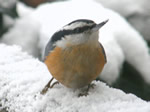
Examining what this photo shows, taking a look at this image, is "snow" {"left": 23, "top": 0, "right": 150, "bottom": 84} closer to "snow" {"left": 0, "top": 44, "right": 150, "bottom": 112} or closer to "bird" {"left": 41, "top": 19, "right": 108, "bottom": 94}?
"snow" {"left": 0, "top": 44, "right": 150, "bottom": 112}

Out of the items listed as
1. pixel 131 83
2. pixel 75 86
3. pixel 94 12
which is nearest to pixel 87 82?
pixel 75 86

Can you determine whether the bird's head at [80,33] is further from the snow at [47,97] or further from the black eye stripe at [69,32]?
the snow at [47,97]

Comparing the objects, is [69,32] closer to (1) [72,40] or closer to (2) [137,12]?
(1) [72,40]

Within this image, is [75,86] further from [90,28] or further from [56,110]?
[90,28]

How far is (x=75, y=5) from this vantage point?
3.79m

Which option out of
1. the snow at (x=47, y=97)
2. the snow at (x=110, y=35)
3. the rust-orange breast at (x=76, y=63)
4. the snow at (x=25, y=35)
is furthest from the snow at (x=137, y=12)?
the rust-orange breast at (x=76, y=63)

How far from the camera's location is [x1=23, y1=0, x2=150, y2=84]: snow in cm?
296

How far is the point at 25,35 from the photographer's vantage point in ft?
11.8

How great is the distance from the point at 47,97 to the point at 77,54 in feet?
1.21

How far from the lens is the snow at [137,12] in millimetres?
4168

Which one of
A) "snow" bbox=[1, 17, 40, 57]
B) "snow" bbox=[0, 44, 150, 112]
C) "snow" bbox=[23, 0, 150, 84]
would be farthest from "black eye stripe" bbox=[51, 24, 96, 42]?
"snow" bbox=[1, 17, 40, 57]

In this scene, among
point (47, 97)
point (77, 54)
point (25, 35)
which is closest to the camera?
point (77, 54)

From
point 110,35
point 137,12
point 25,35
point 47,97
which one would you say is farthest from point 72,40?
point 137,12

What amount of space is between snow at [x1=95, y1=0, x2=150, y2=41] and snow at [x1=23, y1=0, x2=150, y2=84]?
62 centimetres
